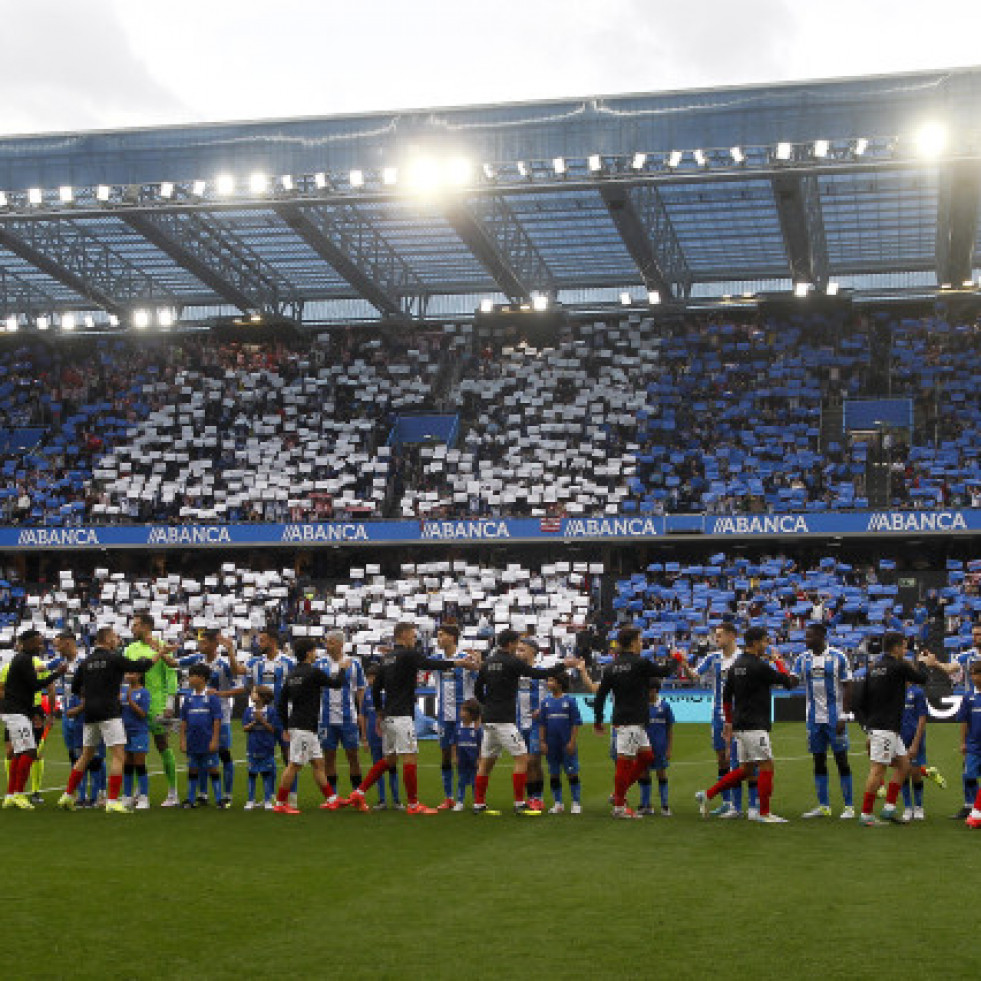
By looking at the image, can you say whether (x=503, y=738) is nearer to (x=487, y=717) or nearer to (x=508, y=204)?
(x=487, y=717)

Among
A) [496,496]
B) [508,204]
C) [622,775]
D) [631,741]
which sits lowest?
[622,775]

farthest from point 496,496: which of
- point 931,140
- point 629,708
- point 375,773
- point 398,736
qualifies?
point 629,708

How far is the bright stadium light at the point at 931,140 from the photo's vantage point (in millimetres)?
33094

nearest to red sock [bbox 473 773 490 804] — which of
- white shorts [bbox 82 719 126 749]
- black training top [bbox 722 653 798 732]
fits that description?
black training top [bbox 722 653 798 732]

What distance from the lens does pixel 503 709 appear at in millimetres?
16688

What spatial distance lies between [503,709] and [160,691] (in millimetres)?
5093

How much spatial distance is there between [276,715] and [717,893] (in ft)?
26.5

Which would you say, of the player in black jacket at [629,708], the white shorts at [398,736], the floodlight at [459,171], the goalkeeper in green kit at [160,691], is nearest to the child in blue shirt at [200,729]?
the goalkeeper in green kit at [160,691]

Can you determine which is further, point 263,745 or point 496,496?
point 496,496

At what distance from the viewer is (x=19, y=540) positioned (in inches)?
1882

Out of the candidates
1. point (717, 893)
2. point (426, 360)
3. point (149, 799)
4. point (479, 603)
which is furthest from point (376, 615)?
point (717, 893)

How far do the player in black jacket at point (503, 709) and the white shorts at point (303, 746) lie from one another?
1.89m

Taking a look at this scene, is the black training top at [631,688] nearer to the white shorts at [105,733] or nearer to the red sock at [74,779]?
the white shorts at [105,733]

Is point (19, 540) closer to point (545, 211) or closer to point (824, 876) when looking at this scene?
point (545, 211)
